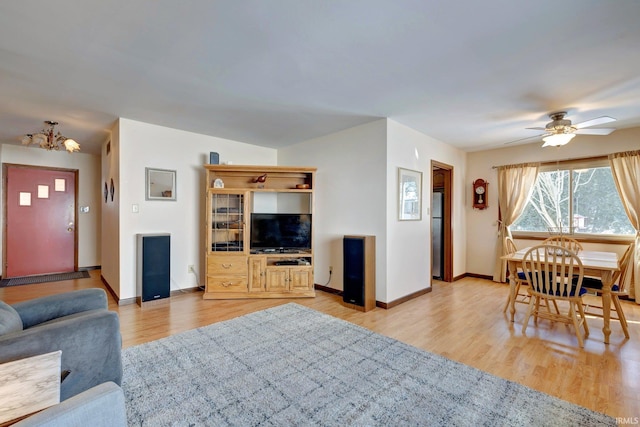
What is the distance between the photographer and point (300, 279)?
411cm

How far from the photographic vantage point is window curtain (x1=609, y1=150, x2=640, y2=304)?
3.90m

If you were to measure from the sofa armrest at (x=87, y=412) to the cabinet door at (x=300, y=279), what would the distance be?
10.1 ft

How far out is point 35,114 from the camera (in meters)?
3.49

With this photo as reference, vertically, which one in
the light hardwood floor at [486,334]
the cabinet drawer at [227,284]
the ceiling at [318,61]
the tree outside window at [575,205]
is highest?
the ceiling at [318,61]

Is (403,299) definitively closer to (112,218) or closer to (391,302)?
(391,302)

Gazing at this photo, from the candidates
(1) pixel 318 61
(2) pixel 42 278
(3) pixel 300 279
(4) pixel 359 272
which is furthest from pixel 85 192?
(1) pixel 318 61

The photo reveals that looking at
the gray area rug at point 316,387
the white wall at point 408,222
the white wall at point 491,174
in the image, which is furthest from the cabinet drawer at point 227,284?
the white wall at point 491,174

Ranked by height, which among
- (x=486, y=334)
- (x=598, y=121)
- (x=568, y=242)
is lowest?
(x=486, y=334)

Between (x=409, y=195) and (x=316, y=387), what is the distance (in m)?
2.92

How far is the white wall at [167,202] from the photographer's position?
3762 millimetres

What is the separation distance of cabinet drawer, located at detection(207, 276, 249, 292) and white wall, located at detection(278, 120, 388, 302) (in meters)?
1.20

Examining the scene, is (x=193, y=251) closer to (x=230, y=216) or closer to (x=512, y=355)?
(x=230, y=216)

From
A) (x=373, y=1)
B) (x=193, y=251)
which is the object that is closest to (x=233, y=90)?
(x=373, y=1)

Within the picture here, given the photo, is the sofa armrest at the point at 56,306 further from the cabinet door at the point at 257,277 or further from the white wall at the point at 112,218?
the cabinet door at the point at 257,277
